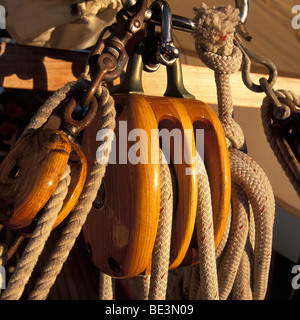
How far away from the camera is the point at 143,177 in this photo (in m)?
0.47

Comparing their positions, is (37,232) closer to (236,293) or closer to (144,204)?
(144,204)

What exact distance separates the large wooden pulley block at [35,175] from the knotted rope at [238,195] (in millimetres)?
332

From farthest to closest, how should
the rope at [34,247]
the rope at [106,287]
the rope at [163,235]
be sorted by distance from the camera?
1. the rope at [106,287]
2. the rope at [163,235]
3. the rope at [34,247]

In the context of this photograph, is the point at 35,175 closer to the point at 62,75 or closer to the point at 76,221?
the point at 76,221

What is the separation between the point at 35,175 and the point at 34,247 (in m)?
0.10

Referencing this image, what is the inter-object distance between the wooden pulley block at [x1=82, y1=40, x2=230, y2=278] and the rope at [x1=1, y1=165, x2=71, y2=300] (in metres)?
0.11

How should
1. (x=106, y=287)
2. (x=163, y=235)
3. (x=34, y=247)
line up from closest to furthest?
1. (x=34, y=247)
2. (x=163, y=235)
3. (x=106, y=287)

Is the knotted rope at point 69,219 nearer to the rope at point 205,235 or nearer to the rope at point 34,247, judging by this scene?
the rope at point 34,247

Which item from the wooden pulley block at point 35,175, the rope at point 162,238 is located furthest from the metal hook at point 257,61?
the wooden pulley block at point 35,175

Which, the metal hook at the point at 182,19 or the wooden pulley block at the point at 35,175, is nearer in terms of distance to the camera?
the wooden pulley block at the point at 35,175

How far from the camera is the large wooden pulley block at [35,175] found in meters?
0.41

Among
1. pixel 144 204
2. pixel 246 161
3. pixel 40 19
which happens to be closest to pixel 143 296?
pixel 144 204

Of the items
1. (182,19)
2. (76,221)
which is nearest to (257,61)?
(182,19)

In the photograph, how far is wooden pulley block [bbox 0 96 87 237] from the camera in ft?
1.35
